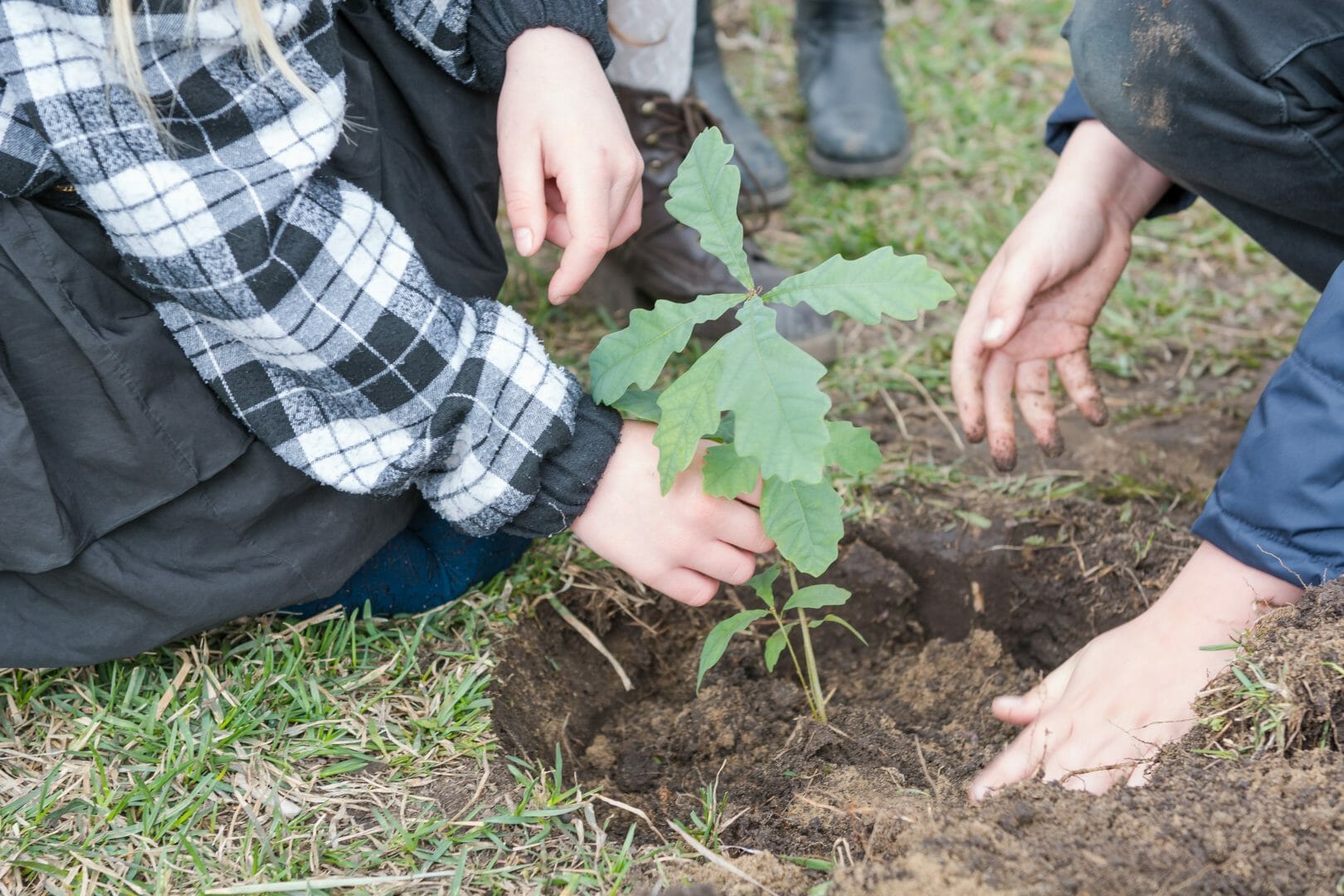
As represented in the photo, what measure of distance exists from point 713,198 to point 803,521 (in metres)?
0.40

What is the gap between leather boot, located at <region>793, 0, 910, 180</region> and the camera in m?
3.12

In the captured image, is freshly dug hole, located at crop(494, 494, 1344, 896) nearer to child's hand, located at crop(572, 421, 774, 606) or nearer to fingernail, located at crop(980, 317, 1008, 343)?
child's hand, located at crop(572, 421, 774, 606)

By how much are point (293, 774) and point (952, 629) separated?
108 centimetres

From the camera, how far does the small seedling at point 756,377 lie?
122 centimetres

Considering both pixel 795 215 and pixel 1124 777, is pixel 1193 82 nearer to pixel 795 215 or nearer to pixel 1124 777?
pixel 1124 777

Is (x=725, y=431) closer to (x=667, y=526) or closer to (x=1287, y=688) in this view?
(x=667, y=526)

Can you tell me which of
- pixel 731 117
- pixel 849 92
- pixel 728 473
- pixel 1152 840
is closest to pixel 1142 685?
pixel 1152 840

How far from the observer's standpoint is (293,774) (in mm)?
1502

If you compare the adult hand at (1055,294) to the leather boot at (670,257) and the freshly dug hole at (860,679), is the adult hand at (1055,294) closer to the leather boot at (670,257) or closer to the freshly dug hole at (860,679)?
the freshly dug hole at (860,679)

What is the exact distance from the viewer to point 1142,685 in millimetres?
1408

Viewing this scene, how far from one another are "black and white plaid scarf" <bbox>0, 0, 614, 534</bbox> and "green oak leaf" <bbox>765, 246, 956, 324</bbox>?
0.38m

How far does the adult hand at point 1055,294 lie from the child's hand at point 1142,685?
490 millimetres

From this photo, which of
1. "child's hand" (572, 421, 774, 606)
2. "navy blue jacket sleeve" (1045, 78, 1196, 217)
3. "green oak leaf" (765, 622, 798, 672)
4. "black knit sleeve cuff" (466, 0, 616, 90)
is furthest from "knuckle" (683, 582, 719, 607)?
"navy blue jacket sleeve" (1045, 78, 1196, 217)

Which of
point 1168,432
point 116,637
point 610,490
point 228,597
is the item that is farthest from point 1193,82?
point 116,637
